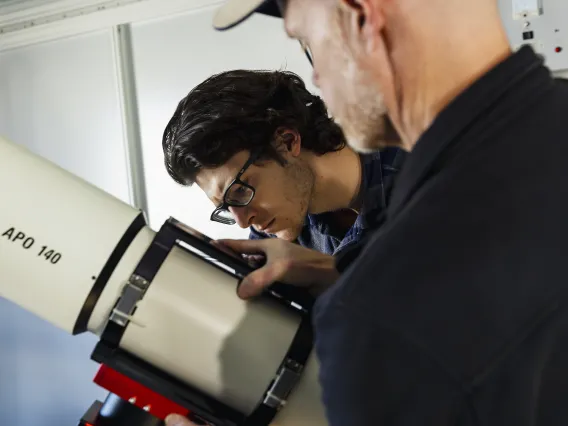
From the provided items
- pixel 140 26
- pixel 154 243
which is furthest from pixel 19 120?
pixel 154 243

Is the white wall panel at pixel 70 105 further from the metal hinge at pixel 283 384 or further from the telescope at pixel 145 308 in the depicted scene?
the metal hinge at pixel 283 384

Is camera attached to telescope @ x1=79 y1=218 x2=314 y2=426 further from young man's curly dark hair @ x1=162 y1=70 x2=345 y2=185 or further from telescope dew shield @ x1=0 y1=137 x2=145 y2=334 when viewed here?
young man's curly dark hair @ x1=162 y1=70 x2=345 y2=185

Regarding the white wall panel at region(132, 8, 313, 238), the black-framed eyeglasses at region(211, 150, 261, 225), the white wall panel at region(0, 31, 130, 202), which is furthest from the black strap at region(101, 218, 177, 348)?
the white wall panel at region(0, 31, 130, 202)

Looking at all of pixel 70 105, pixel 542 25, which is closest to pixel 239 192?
pixel 542 25

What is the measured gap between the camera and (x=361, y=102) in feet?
1.96

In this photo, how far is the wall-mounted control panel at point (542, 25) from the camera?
4.86 feet

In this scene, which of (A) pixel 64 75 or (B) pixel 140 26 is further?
(A) pixel 64 75

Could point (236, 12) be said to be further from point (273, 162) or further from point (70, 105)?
point (70, 105)

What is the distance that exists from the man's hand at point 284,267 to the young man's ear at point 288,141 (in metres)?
0.39

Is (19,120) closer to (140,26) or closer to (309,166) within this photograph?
(140,26)

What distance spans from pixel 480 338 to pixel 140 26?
6.18 feet

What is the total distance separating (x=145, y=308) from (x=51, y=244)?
0.54ft

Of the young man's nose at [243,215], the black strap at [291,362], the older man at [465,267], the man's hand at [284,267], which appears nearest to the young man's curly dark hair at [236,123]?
the young man's nose at [243,215]

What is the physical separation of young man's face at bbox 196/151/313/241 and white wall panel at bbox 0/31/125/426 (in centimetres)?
96
